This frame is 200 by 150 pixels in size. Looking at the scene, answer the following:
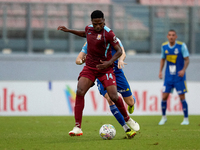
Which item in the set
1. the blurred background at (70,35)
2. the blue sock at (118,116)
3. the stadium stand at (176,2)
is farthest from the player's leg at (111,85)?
the stadium stand at (176,2)

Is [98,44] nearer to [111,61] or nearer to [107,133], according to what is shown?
[111,61]

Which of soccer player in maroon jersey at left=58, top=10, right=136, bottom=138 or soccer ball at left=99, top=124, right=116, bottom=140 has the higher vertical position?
soccer player in maroon jersey at left=58, top=10, right=136, bottom=138

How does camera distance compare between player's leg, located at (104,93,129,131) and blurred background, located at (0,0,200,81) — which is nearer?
player's leg, located at (104,93,129,131)

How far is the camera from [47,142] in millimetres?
5621

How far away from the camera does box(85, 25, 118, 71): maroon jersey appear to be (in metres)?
5.86

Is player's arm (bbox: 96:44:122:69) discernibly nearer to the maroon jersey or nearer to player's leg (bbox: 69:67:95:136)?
the maroon jersey

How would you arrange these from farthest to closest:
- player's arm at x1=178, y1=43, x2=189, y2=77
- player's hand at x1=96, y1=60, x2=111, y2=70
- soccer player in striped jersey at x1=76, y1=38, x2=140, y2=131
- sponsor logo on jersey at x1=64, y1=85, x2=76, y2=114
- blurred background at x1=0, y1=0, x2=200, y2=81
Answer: blurred background at x1=0, y1=0, x2=200, y2=81
sponsor logo on jersey at x1=64, y1=85, x2=76, y2=114
player's arm at x1=178, y1=43, x2=189, y2=77
soccer player in striped jersey at x1=76, y1=38, x2=140, y2=131
player's hand at x1=96, y1=60, x2=111, y2=70

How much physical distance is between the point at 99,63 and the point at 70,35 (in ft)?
32.6

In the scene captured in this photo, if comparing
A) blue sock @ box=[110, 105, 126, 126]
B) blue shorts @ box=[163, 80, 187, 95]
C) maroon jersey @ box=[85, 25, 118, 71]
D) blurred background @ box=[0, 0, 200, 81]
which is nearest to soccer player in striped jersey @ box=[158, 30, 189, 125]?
blue shorts @ box=[163, 80, 187, 95]

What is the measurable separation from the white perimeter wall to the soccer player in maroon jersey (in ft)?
22.2

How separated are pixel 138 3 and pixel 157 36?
8.16 ft

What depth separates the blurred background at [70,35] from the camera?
1542 centimetres

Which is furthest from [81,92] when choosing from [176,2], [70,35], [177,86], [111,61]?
[176,2]

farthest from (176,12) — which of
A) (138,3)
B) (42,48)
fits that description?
(42,48)
